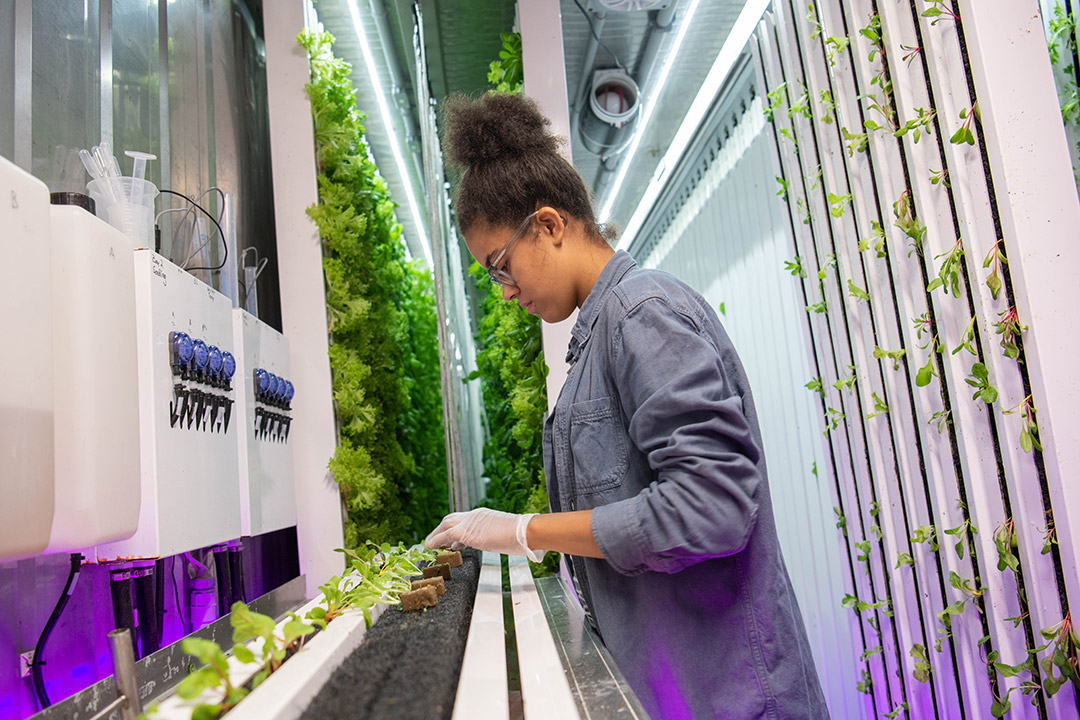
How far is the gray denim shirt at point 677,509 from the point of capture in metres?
1.10

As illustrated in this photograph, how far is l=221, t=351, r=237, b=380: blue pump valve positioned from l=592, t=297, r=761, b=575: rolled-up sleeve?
3.76ft

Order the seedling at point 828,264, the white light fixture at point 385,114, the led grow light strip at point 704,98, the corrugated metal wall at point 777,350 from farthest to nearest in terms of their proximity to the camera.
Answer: the led grow light strip at point 704,98 → the white light fixture at point 385,114 → the corrugated metal wall at point 777,350 → the seedling at point 828,264

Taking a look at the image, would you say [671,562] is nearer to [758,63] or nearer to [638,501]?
[638,501]

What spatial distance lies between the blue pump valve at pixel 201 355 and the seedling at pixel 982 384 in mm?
1705

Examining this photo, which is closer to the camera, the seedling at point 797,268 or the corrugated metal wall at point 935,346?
the corrugated metal wall at point 935,346

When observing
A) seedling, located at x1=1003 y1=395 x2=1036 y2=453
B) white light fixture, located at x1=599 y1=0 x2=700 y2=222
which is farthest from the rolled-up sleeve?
white light fixture, located at x1=599 y1=0 x2=700 y2=222

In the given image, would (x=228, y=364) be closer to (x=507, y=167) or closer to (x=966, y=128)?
(x=507, y=167)

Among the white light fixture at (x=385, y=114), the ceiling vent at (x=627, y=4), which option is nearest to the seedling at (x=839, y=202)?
the ceiling vent at (x=627, y=4)

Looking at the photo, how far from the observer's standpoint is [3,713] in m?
1.41

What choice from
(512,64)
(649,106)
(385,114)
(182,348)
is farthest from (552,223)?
Result: (649,106)

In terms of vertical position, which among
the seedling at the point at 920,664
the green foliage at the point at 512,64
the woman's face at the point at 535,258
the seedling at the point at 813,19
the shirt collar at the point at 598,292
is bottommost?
the seedling at the point at 920,664

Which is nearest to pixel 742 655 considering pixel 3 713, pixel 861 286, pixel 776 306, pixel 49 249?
pixel 49 249

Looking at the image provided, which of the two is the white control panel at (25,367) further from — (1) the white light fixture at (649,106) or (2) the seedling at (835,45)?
(1) the white light fixture at (649,106)

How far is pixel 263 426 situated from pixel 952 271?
6.25 ft
